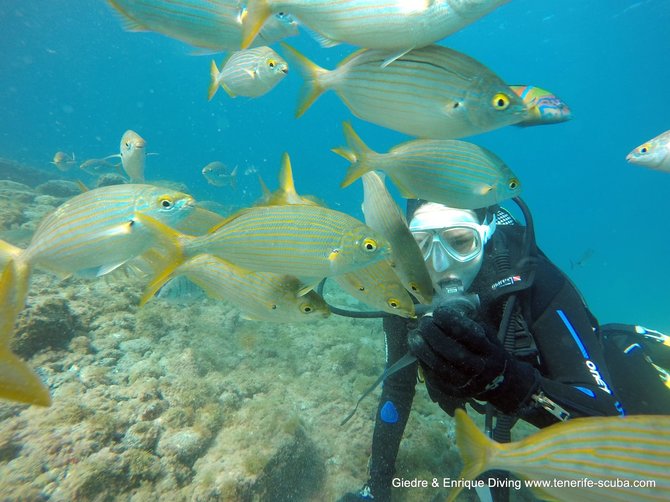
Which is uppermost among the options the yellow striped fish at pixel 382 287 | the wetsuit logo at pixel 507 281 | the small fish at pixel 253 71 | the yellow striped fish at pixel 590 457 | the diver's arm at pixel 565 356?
the small fish at pixel 253 71

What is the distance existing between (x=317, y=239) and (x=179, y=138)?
132 metres

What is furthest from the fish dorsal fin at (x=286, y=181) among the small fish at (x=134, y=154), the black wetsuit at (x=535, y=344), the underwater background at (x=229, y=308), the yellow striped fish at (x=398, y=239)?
the small fish at (x=134, y=154)

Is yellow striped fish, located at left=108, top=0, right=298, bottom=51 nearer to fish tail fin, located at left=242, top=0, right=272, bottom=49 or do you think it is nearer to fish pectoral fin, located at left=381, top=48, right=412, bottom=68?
fish tail fin, located at left=242, top=0, right=272, bottom=49

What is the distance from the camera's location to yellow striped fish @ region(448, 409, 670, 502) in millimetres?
1224

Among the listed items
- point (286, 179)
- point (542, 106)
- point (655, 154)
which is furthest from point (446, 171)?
point (655, 154)

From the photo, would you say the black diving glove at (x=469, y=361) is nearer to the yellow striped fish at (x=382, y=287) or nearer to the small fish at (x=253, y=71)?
the yellow striped fish at (x=382, y=287)

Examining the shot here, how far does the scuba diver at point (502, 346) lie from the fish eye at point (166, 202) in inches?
70.1

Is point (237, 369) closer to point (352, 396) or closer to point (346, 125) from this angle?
point (352, 396)

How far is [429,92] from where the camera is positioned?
5.07ft

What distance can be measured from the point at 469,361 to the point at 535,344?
1463 millimetres

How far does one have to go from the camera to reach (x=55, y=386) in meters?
3.42

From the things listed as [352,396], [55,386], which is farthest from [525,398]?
[55,386]

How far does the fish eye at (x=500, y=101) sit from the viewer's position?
149 centimetres

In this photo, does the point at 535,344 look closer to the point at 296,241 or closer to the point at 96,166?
the point at 296,241
